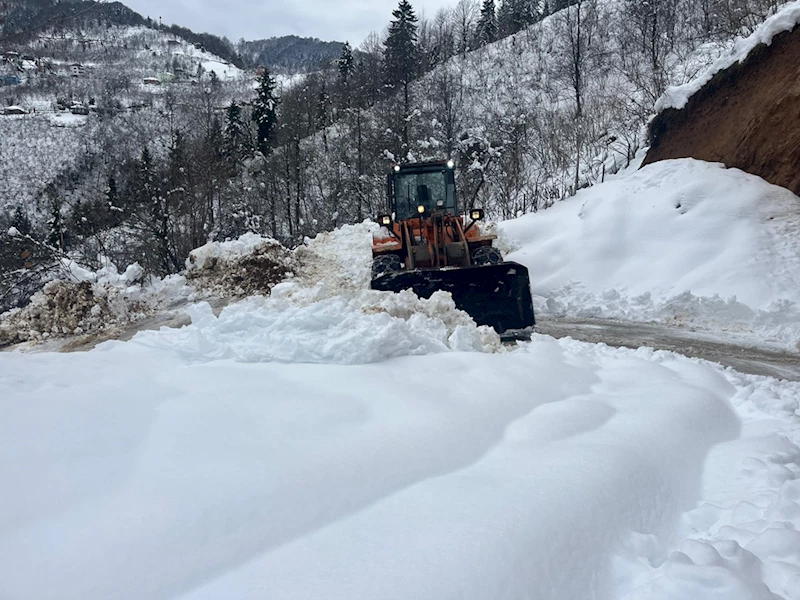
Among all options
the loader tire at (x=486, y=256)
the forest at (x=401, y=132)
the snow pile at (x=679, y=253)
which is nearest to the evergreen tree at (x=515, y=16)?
the forest at (x=401, y=132)

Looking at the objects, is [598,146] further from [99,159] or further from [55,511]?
[99,159]

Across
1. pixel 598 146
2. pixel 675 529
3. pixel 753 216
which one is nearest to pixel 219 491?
pixel 675 529

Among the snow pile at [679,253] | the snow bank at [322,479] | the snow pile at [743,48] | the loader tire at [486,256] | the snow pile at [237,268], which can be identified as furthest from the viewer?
the snow pile at [237,268]

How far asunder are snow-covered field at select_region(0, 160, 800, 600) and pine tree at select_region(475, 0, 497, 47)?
5047 cm

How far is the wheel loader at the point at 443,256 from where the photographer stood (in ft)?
24.1

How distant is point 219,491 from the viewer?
2.16 meters

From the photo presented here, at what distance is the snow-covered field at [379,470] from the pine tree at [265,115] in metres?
37.9

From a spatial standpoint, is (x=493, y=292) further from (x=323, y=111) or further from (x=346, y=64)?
(x=346, y=64)

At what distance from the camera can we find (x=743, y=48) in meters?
11.4

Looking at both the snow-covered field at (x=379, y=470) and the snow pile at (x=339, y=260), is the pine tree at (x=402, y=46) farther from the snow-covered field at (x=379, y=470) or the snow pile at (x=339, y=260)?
the snow-covered field at (x=379, y=470)

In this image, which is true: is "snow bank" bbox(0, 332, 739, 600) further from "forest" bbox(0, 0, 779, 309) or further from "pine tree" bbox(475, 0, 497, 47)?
"pine tree" bbox(475, 0, 497, 47)

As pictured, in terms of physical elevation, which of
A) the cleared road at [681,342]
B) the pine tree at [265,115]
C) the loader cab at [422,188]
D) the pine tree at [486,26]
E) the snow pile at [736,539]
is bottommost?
the cleared road at [681,342]

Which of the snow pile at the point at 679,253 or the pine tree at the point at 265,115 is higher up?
the pine tree at the point at 265,115

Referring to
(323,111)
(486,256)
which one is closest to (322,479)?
(486,256)
